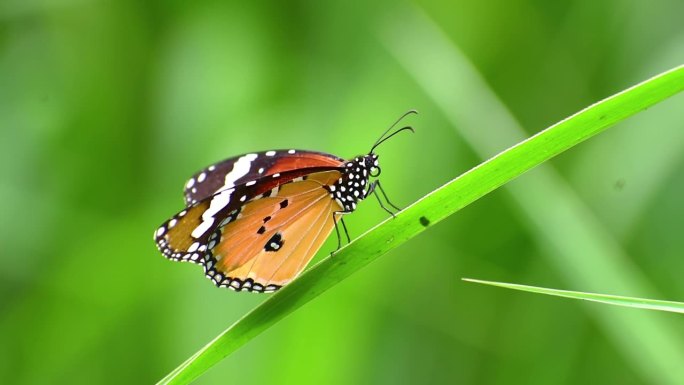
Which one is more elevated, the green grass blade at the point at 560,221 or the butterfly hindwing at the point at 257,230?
the green grass blade at the point at 560,221

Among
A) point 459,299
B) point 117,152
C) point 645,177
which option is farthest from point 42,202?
point 645,177

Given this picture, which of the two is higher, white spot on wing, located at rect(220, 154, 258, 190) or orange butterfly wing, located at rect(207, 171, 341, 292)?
white spot on wing, located at rect(220, 154, 258, 190)

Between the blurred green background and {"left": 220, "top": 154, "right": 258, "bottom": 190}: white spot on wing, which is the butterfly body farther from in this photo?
the blurred green background

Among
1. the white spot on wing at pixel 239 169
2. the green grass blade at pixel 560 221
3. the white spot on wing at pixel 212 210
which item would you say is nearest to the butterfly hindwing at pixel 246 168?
the white spot on wing at pixel 239 169

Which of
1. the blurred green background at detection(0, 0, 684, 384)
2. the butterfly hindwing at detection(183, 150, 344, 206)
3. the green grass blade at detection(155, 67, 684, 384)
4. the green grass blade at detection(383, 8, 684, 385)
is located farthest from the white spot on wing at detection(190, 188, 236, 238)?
the green grass blade at detection(383, 8, 684, 385)

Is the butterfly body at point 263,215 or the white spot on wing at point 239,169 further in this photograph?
the white spot on wing at point 239,169

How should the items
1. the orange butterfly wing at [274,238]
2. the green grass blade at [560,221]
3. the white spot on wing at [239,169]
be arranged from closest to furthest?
the orange butterfly wing at [274,238] < the white spot on wing at [239,169] < the green grass blade at [560,221]

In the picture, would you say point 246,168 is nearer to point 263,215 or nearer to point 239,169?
point 239,169

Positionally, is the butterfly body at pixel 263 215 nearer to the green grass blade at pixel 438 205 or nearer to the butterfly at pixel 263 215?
the butterfly at pixel 263 215

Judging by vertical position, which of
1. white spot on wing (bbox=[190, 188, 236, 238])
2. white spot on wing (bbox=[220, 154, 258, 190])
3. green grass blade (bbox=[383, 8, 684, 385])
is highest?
green grass blade (bbox=[383, 8, 684, 385])
